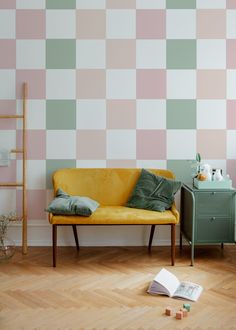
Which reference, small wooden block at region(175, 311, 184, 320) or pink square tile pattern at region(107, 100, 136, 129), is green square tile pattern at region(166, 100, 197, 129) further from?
small wooden block at region(175, 311, 184, 320)

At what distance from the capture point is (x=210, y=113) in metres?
4.27

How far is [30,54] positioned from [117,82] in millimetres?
846

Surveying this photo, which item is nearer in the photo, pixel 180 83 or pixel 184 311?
pixel 184 311

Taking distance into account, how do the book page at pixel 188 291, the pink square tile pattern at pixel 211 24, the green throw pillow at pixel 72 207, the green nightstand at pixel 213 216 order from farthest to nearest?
the pink square tile pattern at pixel 211 24, the green nightstand at pixel 213 216, the green throw pillow at pixel 72 207, the book page at pixel 188 291

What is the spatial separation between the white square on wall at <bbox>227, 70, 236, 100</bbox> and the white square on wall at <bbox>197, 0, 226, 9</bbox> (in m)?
0.61

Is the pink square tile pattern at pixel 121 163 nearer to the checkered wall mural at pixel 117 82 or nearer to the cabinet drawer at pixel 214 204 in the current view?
the checkered wall mural at pixel 117 82

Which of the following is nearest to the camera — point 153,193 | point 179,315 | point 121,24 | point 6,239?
point 179,315

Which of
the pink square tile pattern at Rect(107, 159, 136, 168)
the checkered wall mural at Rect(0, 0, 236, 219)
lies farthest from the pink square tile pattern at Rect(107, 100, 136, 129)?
the pink square tile pattern at Rect(107, 159, 136, 168)

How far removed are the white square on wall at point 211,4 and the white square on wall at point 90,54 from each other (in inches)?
38.2

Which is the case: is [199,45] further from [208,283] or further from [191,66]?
[208,283]

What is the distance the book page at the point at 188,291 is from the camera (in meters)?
2.96

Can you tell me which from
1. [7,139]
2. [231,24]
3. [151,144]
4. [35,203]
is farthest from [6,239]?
[231,24]

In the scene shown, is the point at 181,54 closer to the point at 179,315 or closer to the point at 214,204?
the point at 214,204

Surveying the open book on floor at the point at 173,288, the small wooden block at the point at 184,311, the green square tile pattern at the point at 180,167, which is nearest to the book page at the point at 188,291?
the open book on floor at the point at 173,288
